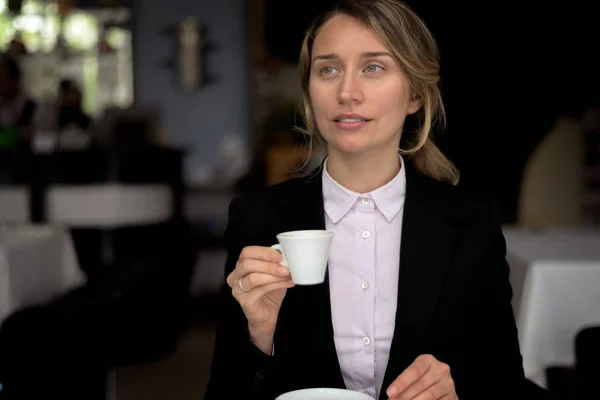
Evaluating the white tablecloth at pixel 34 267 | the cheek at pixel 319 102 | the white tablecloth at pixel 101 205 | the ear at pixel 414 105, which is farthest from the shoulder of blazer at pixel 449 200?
the white tablecloth at pixel 101 205

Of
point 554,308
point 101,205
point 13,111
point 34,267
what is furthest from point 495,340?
point 13,111

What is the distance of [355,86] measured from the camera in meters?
1.20

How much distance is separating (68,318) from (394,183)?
4.36 feet

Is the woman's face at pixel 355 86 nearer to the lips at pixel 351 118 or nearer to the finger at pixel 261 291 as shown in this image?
the lips at pixel 351 118

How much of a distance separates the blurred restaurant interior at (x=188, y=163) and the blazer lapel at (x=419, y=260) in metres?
0.30

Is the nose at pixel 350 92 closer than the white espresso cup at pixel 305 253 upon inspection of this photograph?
No

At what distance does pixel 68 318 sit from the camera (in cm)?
225

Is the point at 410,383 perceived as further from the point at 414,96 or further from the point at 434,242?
the point at 414,96

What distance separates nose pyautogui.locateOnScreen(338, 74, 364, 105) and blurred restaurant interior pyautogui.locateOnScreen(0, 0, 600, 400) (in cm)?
35

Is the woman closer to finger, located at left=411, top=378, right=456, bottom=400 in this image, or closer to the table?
finger, located at left=411, top=378, right=456, bottom=400

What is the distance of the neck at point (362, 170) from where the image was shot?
52.5 inches

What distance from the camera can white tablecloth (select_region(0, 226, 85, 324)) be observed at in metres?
2.51

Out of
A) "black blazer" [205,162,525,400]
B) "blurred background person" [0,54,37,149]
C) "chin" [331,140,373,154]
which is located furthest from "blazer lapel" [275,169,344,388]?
"blurred background person" [0,54,37,149]

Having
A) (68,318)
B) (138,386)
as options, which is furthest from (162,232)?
(68,318)
